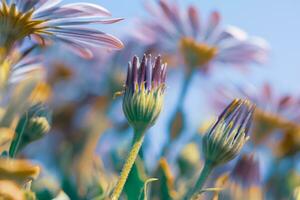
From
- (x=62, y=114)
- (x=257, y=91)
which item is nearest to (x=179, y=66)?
(x=257, y=91)

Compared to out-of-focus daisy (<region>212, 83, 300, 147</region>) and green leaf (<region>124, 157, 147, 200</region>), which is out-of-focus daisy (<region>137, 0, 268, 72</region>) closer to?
out-of-focus daisy (<region>212, 83, 300, 147</region>)

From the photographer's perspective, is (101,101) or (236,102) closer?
(236,102)

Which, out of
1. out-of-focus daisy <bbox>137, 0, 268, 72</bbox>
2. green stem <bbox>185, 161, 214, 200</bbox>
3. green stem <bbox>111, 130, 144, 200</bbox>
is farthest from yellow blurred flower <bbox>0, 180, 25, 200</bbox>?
out-of-focus daisy <bbox>137, 0, 268, 72</bbox>

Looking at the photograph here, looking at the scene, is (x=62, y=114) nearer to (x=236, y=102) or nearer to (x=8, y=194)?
(x=236, y=102)

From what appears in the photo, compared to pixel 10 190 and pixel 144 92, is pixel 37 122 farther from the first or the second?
pixel 10 190

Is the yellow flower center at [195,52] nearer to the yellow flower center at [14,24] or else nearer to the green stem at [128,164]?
the yellow flower center at [14,24]

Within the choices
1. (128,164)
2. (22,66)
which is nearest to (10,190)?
(128,164)
